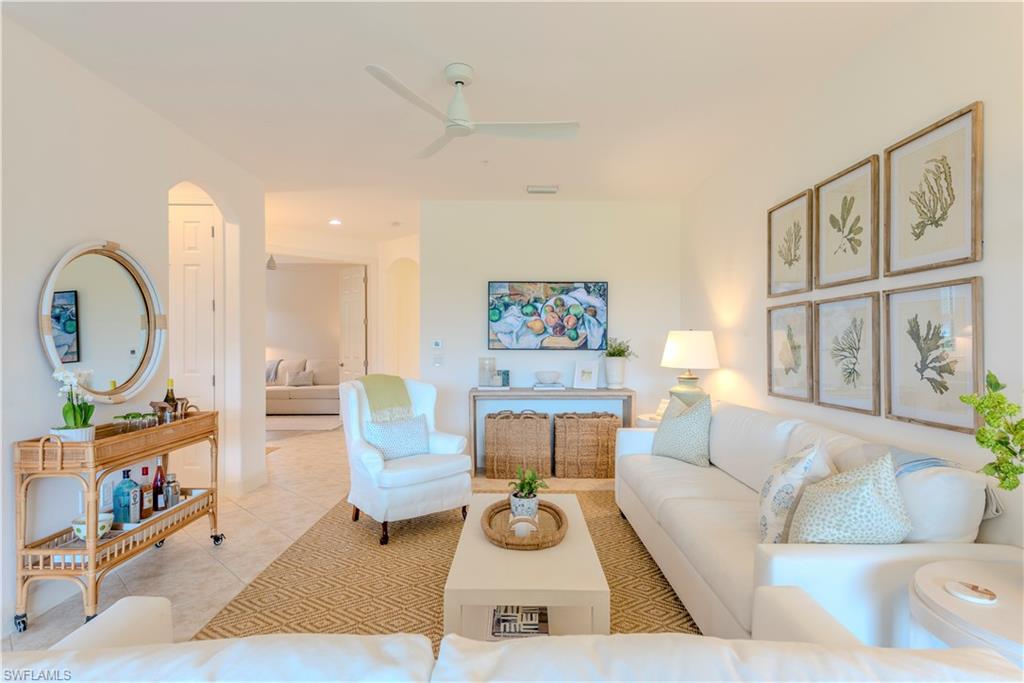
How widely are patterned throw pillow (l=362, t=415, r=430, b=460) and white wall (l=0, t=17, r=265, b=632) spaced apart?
4.48 ft

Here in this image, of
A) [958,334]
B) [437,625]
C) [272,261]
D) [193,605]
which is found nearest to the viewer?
[958,334]

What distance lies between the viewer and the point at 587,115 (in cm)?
287

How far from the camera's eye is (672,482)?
262 cm

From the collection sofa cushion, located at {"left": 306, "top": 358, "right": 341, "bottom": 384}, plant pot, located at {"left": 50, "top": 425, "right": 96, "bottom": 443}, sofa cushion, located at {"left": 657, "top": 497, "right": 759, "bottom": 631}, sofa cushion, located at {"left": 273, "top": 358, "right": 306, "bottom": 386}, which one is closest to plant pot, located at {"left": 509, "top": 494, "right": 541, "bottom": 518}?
sofa cushion, located at {"left": 657, "top": 497, "right": 759, "bottom": 631}

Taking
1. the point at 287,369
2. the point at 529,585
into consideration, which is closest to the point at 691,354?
the point at 529,585

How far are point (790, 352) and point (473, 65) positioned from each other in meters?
2.44

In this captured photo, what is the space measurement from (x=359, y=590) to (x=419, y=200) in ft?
11.6

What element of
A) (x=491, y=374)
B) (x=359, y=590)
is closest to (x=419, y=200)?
(x=491, y=374)

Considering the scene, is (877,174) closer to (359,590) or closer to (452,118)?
(452,118)

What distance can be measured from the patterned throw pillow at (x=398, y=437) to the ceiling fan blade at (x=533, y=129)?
6.59 ft

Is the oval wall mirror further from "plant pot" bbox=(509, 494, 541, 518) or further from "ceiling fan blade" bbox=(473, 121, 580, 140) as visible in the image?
"plant pot" bbox=(509, 494, 541, 518)

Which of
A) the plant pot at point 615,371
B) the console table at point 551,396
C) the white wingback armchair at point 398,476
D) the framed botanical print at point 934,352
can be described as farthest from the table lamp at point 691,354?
the white wingback armchair at point 398,476

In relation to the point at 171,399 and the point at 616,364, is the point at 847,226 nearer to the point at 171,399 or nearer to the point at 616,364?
the point at 616,364

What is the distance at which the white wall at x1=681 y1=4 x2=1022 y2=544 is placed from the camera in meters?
1.62
